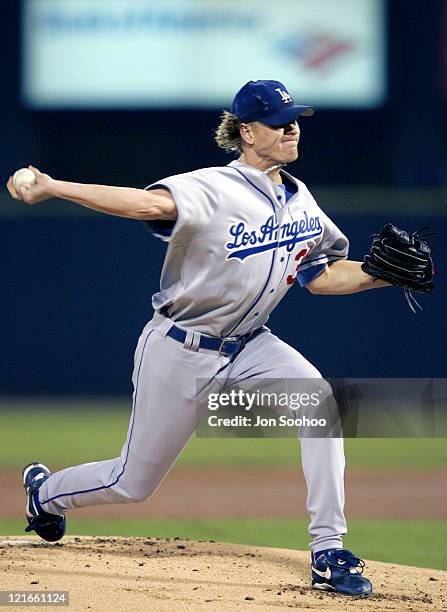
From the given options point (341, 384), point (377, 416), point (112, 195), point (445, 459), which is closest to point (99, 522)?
point (341, 384)

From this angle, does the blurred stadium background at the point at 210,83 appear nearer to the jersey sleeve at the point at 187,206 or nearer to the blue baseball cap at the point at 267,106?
the blue baseball cap at the point at 267,106

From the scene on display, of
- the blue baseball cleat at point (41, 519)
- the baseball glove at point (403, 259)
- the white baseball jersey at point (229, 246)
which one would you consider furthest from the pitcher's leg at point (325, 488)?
the blue baseball cleat at point (41, 519)

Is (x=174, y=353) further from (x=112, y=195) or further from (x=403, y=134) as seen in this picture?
(x=403, y=134)

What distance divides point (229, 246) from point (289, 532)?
235 cm

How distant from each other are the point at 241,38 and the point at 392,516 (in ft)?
24.3

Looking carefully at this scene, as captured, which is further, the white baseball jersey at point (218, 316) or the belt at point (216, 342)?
the belt at point (216, 342)

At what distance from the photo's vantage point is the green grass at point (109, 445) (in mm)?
8992

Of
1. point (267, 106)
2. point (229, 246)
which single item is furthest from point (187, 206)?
point (267, 106)

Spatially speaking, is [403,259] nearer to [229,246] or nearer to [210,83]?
[229,246]

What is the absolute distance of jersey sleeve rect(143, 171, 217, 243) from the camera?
438 centimetres

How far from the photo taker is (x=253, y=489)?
25.7 ft

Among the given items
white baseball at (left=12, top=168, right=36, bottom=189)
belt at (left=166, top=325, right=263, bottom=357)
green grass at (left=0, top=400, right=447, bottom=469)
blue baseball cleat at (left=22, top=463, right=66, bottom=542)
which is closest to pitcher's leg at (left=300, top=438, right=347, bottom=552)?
belt at (left=166, top=325, right=263, bottom=357)

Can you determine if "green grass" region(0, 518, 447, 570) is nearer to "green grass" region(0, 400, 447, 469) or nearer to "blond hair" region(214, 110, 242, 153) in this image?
"green grass" region(0, 400, 447, 469)

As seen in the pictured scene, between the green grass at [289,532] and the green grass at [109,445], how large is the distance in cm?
187
